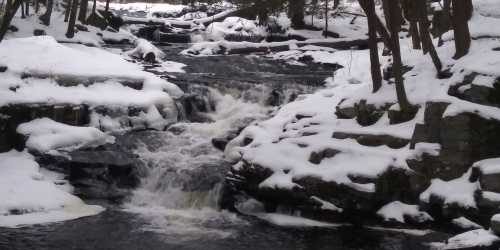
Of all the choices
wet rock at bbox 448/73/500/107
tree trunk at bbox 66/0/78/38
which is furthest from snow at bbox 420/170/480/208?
tree trunk at bbox 66/0/78/38

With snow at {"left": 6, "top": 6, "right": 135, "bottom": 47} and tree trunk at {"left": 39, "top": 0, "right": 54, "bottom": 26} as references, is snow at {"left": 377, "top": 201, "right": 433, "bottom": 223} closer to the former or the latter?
snow at {"left": 6, "top": 6, "right": 135, "bottom": 47}

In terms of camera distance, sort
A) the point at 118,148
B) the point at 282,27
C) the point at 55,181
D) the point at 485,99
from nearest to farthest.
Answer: the point at 485,99 → the point at 55,181 → the point at 118,148 → the point at 282,27

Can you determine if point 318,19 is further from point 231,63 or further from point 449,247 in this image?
point 449,247

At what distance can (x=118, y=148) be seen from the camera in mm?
11273

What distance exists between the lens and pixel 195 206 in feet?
32.3

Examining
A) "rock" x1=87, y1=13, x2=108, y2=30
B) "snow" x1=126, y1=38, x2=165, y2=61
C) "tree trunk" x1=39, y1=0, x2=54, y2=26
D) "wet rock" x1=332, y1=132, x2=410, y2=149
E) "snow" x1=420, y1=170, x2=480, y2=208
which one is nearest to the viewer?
"snow" x1=420, y1=170, x2=480, y2=208

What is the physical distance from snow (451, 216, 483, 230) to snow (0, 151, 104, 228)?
564 cm

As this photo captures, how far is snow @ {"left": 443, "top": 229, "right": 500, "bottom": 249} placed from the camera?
19.3 feet

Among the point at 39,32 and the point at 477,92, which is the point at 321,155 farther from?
the point at 39,32

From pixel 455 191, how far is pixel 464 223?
1.73 ft

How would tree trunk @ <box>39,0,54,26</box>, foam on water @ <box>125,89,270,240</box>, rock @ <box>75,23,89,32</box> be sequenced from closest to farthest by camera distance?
foam on water @ <box>125,89,270,240</box>
tree trunk @ <box>39,0,54,26</box>
rock @ <box>75,23,89,32</box>

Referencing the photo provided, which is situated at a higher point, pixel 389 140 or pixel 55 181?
pixel 389 140

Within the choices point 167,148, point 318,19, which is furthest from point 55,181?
point 318,19

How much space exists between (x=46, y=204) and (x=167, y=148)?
10.3 ft
